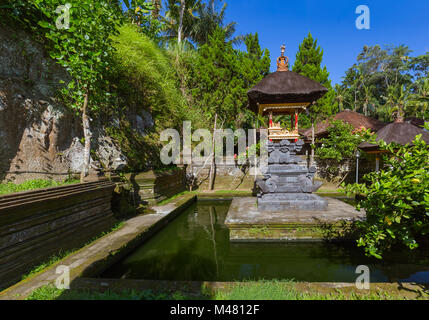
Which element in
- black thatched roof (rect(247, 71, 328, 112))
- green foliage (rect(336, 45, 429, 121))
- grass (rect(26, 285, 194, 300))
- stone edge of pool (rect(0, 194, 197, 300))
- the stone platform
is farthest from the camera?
green foliage (rect(336, 45, 429, 121))

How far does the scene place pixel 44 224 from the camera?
3.24 metres

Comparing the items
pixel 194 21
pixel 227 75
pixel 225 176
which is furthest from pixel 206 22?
pixel 225 176

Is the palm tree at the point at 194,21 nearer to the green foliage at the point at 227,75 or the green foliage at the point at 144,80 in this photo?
the green foliage at the point at 227,75

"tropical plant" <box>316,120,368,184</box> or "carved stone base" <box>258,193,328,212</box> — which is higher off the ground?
"tropical plant" <box>316,120,368,184</box>

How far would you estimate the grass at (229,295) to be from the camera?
7.00ft

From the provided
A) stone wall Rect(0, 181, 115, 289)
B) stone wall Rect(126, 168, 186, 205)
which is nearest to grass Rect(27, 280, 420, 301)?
stone wall Rect(0, 181, 115, 289)

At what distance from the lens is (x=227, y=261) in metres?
3.77

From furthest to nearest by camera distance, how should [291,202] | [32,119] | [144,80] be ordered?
[144,80], [291,202], [32,119]

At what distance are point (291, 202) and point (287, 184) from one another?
0.55 m

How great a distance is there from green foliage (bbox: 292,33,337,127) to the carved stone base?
10.6 meters

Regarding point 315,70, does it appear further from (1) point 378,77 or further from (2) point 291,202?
(1) point 378,77

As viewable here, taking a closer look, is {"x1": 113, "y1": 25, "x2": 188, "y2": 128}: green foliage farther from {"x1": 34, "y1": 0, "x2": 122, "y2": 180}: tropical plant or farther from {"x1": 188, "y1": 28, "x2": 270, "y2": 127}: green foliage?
{"x1": 188, "y1": 28, "x2": 270, "y2": 127}: green foliage

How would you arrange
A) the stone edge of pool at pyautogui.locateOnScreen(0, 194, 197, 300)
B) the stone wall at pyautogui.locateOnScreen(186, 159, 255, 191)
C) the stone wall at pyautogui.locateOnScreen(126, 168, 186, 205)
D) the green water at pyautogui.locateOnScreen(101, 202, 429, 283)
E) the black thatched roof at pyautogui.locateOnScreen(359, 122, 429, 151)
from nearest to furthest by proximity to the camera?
the stone edge of pool at pyautogui.locateOnScreen(0, 194, 197, 300) → the green water at pyautogui.locateOnScreen(101, 202, 429, 283) → the stone wall at pyautogui.locateOnScreen(126, 168, 186, 205) → the black thatched roof at pyautogui.locateOnScreen(359, 122, 429, 151) → the stone wall at pyautogui.locateOnScreen(186, 159, 255, 191)

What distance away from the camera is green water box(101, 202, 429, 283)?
3.18 metres
